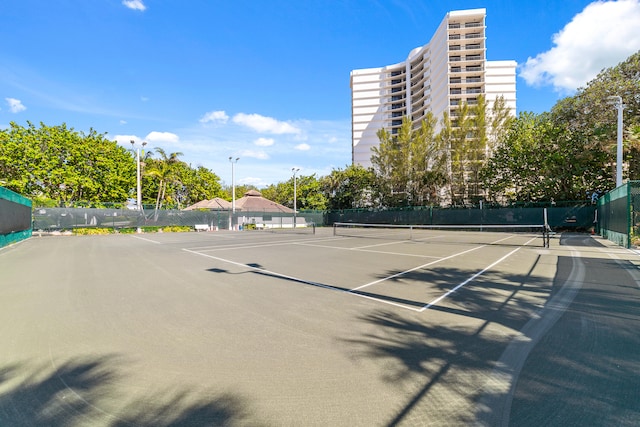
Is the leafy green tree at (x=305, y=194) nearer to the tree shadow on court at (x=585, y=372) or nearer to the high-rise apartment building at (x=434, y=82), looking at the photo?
the high-rise apartment building at (x=434, y=82)

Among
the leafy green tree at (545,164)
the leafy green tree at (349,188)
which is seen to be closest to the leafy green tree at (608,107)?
the leafy green tree at (545,164)

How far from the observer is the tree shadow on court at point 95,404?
247 centimetres

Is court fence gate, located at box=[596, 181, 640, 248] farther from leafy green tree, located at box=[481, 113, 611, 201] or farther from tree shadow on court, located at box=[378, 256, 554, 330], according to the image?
leafy green tree, located at box=[481, 113, 611, 201]

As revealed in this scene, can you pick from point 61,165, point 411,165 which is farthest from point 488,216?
point 61,165

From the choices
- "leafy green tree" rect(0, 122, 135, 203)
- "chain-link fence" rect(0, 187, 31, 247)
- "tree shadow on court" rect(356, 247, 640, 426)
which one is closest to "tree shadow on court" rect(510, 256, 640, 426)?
"tree shadow on court" rect(356, 247, 640, 426)

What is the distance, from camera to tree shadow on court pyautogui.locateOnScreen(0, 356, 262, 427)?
8.10 ft

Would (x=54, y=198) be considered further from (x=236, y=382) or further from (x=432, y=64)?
(x=432, y=64)

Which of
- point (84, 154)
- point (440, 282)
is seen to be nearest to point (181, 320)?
point (440, 282)

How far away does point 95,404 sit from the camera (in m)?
2.69

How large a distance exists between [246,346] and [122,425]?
1.61 meters

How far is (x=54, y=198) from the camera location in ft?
102

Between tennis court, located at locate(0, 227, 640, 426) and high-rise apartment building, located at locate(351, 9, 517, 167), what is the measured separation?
68.1 metres

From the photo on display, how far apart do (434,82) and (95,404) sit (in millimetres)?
87765

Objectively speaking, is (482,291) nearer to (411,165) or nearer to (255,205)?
(411,165)
